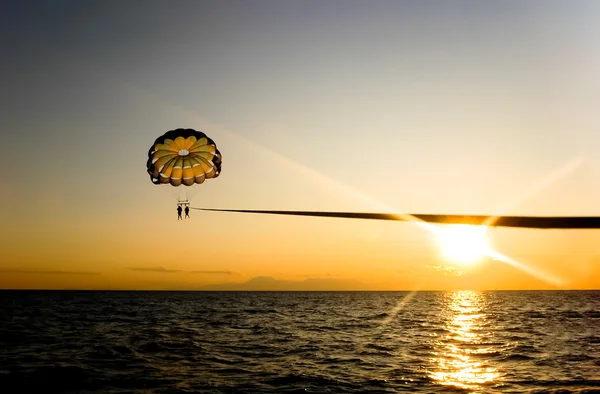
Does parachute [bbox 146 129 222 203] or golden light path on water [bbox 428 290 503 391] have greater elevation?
parachute [bbox 146 129 222 203]

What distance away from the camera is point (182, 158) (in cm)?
2595

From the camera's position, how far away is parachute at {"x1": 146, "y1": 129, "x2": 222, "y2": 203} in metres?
25.5

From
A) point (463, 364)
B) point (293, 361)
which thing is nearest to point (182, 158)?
point (293, 361)

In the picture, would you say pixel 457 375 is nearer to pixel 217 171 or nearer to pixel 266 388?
pixel 266 388

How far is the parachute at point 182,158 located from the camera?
25.5 metres

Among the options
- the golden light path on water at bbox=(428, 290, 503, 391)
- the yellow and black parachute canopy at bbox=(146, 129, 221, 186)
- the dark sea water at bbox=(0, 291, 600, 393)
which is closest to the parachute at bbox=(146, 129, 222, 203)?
the yellow and black parachute canopy at bbox=(146, 129, 221, 186)

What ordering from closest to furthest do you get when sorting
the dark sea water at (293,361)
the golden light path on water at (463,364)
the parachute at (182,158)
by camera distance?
the dark sea water at (293,361)
the golden light path on water at (463,364)
the parachute at (182,158)

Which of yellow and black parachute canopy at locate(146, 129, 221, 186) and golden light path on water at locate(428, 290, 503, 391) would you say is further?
yellow and black parachute canopy at locate(146, 129, 221, 186)

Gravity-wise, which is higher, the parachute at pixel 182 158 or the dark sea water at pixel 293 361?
the parachute at pixel 182 158

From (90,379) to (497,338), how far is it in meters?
25.6

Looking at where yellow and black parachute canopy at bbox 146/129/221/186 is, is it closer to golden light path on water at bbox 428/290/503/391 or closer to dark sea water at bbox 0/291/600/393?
dark sea water at bbox 0/291/600/393

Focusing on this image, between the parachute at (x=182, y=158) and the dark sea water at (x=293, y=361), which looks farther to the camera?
the parachute at (x=182, y=158)

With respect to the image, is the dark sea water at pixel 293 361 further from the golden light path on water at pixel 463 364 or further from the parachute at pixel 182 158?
the parachute at pixel 182 158

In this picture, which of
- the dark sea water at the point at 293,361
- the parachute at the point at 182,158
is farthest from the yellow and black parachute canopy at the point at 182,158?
the dark sea water at the point at 293,361
